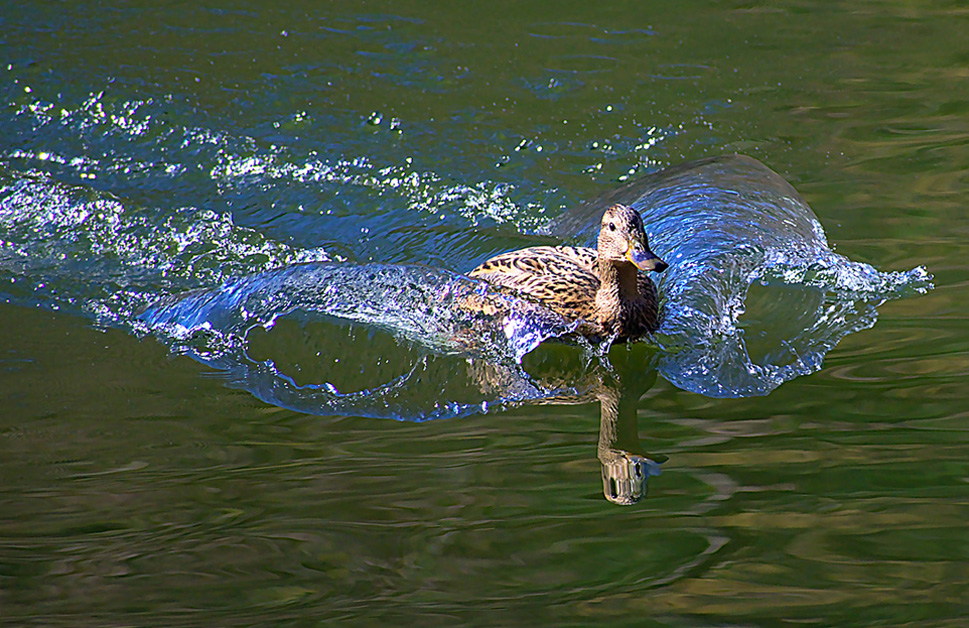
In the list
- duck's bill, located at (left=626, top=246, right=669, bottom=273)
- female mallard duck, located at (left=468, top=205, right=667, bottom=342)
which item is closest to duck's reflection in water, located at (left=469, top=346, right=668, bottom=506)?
female mallard duck, located at (left=468, top=205, right=667, bottom=342)

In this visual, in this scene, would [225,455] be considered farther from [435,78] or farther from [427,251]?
[435,78]

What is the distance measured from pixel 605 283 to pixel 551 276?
1.08ft

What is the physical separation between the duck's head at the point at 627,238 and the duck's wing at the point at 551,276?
0.99ft

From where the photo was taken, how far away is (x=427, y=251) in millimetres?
6867

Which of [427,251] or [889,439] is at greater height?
[427,251]

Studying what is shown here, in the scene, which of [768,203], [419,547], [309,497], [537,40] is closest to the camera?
[419,547]

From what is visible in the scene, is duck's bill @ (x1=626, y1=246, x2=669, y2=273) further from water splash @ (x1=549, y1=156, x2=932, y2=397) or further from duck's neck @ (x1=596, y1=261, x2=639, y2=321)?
water splash @ (x1=549, y1=156, x2=932, y2=397)

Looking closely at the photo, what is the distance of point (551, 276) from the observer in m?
5.88

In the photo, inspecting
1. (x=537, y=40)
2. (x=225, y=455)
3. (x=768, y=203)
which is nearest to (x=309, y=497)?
(x=225, y=455)

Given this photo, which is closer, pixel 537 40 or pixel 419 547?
pixel 419 547

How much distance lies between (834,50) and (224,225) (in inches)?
211

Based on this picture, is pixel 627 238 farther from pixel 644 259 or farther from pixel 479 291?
pixel 479 291

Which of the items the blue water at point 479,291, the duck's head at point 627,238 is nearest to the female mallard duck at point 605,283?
the duck's head at point 627,238

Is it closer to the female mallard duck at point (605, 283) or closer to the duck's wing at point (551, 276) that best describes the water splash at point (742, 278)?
the female mallard duck at point (605, 283)
